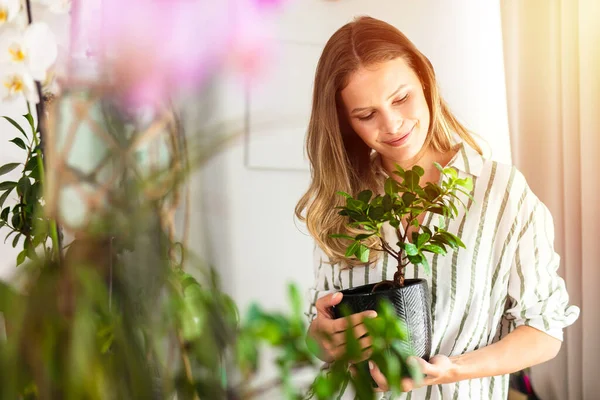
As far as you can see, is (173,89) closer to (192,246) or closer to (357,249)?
(192,246)

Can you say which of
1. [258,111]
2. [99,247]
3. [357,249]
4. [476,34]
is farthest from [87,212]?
[476,34]

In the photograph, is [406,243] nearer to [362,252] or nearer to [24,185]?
[362,252]

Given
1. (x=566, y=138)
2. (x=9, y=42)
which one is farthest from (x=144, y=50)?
(x=566, y=138)

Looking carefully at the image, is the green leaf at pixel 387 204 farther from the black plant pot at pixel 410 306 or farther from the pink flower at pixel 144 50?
the pink flower at pixel 144 50

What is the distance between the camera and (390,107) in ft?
3.46

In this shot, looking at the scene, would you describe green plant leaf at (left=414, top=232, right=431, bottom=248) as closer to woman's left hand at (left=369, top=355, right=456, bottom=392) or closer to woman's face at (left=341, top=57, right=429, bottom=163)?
woman's left hand at (left=369, top=355, right=456, bottom=392)

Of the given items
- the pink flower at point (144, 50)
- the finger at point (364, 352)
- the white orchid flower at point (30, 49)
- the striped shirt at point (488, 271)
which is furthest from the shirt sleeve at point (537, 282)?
the white orchid flower at point (30, 49)

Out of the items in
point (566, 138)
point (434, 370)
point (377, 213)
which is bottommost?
point (434, 370)

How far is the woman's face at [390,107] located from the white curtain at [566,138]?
1.30 feet

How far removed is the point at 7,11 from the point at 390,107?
0.75m

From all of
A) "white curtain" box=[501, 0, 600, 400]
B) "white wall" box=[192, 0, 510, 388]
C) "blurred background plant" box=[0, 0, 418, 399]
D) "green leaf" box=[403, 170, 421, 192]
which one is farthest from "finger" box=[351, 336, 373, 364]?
"white curtain" box=[501, 0, 600, 400]

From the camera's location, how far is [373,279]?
1124 millimetres

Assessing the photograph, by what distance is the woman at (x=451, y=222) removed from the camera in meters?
1.00

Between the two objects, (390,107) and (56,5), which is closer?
(56,5)
